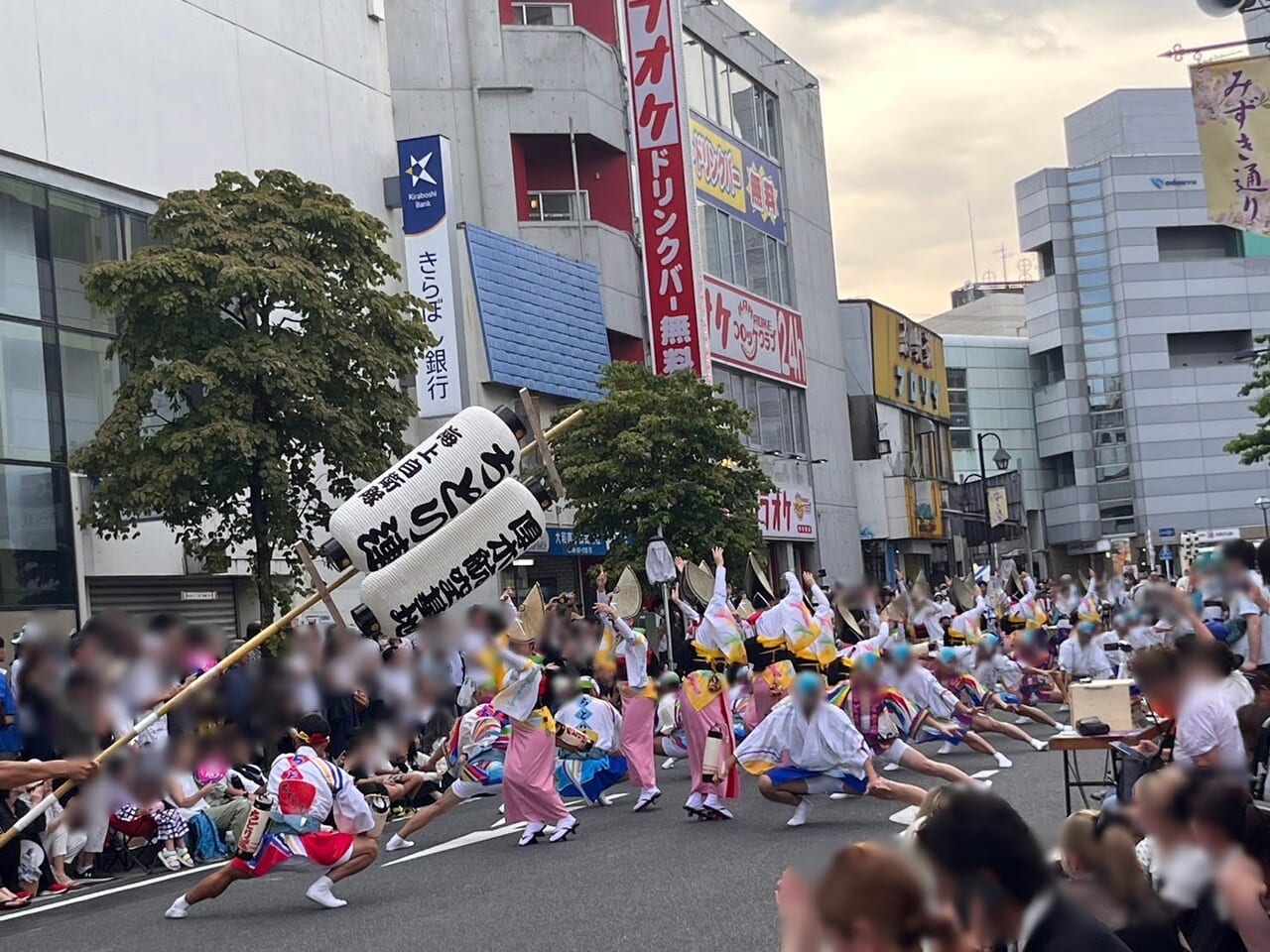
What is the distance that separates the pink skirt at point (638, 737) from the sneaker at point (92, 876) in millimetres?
4574

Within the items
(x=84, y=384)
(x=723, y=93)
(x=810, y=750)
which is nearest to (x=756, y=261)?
(x=723, y=93)

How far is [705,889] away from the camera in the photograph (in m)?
10.3

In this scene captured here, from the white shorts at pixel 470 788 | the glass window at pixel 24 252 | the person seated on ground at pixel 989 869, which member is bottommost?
the white shorts at pixel 470 788

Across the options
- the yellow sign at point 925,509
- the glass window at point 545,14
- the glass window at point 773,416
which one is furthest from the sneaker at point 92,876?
the yellow sign at point 925,509

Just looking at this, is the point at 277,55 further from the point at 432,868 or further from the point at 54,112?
the point at 432,868

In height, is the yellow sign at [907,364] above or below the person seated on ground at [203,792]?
above

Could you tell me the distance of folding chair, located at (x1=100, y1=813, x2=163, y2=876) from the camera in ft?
45.0

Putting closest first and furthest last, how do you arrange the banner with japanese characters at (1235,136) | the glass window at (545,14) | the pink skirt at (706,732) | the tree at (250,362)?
the banner with japanese characters at (1235,136) → the pink skirt at (706,732) → the tree at (250,362) → the glass window at (545,14)

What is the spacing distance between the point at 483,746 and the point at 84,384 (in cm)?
1098

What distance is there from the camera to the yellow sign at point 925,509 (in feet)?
178

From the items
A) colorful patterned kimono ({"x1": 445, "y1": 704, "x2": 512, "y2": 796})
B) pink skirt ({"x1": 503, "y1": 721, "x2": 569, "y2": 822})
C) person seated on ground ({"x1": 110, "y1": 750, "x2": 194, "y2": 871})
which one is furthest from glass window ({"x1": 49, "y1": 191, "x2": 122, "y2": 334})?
pink skirt ({"x1": 503, "y1": 721, "x2": 569, "y2": 822})

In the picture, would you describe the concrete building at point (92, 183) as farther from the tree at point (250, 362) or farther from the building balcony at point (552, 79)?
the building balcony at point (552, 79)

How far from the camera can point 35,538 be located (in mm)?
21531

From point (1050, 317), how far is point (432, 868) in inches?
2828
